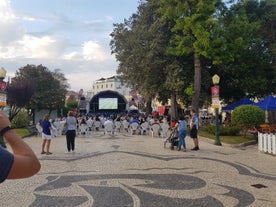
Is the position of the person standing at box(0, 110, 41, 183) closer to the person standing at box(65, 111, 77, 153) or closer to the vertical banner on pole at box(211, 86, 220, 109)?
the person standing at box(65, 111, 77, 153)

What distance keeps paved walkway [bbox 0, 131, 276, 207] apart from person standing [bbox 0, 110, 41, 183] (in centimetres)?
473

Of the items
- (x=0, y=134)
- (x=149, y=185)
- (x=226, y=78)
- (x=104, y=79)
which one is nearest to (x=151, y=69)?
(x=226, y=78)

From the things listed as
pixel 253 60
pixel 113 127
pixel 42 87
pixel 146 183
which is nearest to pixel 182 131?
pixel 146 183

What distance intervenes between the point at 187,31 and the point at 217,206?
Result: 990 inches

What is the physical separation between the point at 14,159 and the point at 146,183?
682 cm

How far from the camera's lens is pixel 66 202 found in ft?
22.7

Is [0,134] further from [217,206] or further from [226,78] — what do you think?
[226,78]

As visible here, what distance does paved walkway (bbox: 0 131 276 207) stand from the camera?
703cm

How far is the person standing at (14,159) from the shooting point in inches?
78.7

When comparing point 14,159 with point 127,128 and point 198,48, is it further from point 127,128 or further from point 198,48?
point 127,128

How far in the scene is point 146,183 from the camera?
861 centimetres

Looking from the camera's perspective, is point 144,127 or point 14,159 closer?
point 14,159

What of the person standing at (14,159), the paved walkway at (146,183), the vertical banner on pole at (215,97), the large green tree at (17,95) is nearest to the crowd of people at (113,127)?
the paved walkway at (146,183)

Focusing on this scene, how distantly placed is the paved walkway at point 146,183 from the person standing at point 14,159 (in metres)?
4.73
